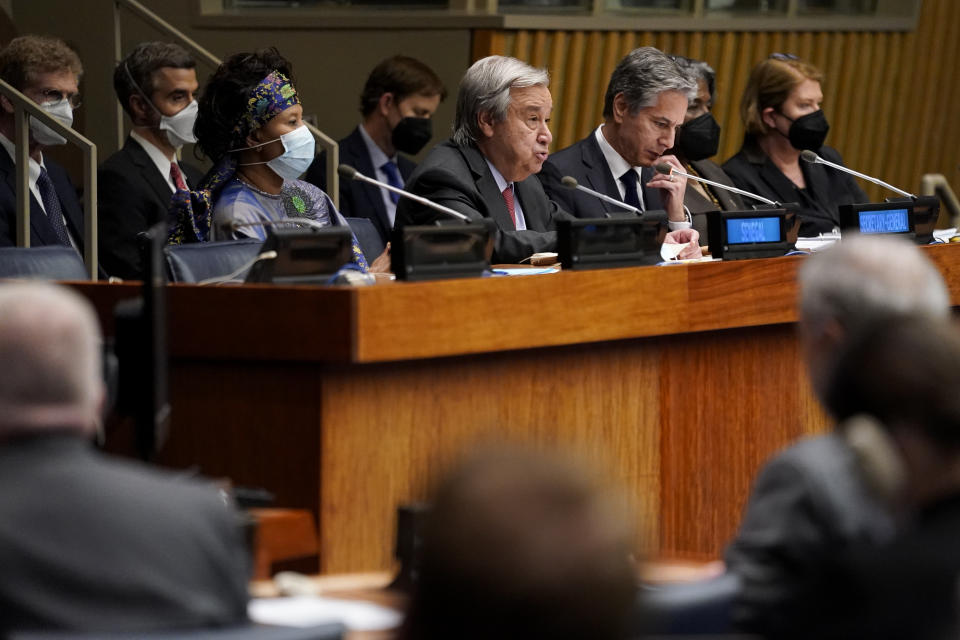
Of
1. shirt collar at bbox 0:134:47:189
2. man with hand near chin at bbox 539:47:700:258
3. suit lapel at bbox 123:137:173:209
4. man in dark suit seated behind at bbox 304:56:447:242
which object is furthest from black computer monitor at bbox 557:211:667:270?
man in dark suit seated behind at bbox 304:56:447:242

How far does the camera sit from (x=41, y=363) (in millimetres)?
1912

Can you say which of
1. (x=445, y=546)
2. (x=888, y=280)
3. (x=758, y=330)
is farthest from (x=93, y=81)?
(x=445, y=546)

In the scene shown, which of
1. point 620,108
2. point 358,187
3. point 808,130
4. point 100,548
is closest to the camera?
point 100,548

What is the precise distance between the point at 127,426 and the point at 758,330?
1.69 metres

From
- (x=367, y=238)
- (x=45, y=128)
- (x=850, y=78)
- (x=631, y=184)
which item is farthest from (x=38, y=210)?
(x=850, y=78)

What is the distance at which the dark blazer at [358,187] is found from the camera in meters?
6.25

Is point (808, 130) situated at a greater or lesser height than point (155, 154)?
greater

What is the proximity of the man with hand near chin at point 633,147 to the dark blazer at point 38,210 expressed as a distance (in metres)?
1.65

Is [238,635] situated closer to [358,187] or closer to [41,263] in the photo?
[41,263]

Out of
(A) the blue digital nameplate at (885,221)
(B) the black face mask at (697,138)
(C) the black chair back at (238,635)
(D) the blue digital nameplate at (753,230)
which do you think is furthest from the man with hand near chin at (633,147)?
(C) the black chair back at (238,635)

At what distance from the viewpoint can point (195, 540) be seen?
1852 millimetres

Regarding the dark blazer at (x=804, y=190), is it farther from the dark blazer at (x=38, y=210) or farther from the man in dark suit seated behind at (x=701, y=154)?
the dark blazer at (x=38, y=210)

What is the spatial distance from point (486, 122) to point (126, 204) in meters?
1.39

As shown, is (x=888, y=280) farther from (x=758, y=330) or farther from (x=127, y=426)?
(x=758, y=330)
